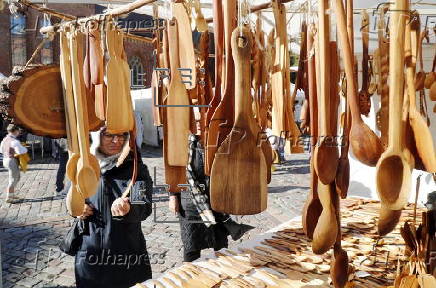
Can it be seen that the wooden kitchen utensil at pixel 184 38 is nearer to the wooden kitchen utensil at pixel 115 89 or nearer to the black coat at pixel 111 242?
the wooden kitchen utensil at pixel 115 89

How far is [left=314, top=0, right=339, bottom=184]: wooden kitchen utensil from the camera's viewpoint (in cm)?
61

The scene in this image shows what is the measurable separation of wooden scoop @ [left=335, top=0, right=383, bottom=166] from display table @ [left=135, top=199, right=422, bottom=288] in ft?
1.40

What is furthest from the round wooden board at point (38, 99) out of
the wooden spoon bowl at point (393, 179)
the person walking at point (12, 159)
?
the person walking at point (12, 159)

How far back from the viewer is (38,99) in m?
0.92

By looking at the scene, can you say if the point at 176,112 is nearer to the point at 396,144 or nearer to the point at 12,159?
the point at 396,144

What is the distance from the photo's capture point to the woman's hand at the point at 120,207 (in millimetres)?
1659

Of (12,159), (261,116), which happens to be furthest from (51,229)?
(261,116)

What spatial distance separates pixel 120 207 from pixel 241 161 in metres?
1.13

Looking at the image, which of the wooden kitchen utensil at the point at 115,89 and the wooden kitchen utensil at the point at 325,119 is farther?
the wooden kitchen utensil at the point at 115,89

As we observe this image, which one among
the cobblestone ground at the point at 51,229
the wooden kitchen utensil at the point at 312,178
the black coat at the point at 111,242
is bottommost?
the cobblestone ground at the point at 51,229

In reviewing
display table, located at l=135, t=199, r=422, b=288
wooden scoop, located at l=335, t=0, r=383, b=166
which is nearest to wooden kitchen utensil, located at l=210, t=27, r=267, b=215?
wooden scoop, located at l=335, t=0, r=383, b=166

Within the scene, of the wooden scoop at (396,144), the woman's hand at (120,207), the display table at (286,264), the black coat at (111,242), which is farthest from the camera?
the black coat at (111,242)

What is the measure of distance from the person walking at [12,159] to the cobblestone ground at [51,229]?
5.3 inches

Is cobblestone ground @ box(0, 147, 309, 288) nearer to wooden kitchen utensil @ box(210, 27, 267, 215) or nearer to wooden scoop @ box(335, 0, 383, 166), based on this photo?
wooden kitchen utensil @ box(210, 27, 267, 215)
